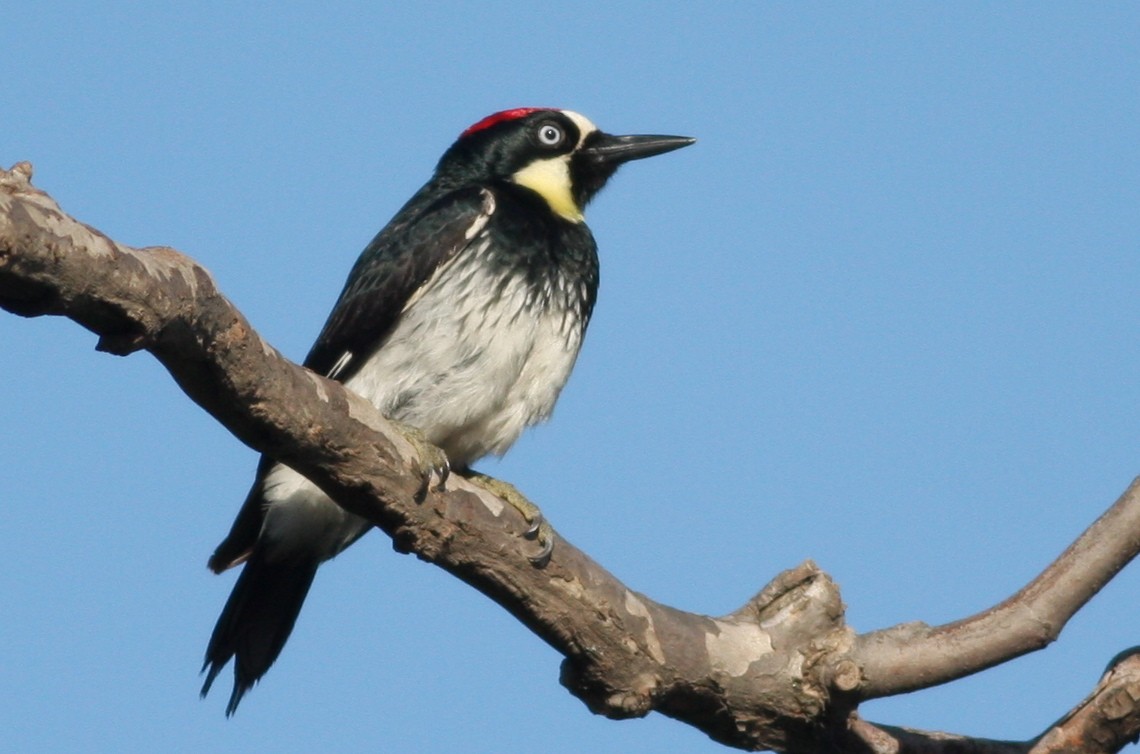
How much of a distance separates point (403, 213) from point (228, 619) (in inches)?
66.1

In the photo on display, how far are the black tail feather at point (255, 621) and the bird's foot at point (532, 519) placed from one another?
812 mm

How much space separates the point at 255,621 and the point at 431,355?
103 centimetres

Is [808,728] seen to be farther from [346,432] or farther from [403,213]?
[403,213]

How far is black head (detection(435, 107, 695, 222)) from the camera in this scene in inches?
236

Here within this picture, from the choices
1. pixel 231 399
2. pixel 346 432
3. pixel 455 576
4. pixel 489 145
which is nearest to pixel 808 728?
pixel 455 576

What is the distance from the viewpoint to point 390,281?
5.17m

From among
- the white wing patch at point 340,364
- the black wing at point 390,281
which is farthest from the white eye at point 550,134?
the white wing patch at point 340,364

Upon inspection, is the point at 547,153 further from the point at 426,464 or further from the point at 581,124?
the point at 426,464

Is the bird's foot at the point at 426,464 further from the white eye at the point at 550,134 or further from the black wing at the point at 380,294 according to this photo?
the white eye at the point at 550,134

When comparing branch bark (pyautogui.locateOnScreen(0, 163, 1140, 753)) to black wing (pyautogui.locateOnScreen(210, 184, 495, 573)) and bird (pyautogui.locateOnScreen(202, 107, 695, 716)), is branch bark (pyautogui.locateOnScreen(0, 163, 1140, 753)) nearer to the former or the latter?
bird (pyautogui.locateOnScreen(202, 107, 695, 716))

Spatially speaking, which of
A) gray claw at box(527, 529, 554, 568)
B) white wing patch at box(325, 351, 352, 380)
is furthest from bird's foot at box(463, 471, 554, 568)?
white wing patch at box(325, 351, 352, 380)

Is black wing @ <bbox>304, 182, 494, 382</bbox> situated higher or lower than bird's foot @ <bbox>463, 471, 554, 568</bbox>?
higher

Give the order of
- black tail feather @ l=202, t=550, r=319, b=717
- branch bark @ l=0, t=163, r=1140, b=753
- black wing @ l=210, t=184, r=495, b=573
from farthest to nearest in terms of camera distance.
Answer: black wing @ l=210, t=184, r=495, b=573, black tail feather @ l=202, t=550, r=319, b=717, branch bark @ l=0, t=163, r=1140, b=753

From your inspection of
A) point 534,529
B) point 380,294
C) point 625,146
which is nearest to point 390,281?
point 380,294
